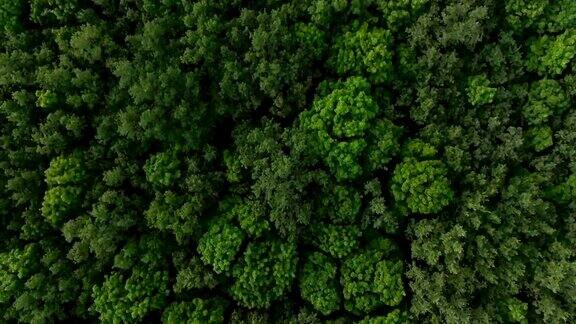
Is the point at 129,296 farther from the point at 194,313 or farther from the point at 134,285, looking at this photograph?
the point at 194,313

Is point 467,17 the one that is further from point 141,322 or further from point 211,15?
point 141,322

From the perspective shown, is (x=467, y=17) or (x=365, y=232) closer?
(x=467, y=17)

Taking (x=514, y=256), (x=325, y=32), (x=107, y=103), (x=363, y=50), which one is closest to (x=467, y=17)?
(x=363, y=50)

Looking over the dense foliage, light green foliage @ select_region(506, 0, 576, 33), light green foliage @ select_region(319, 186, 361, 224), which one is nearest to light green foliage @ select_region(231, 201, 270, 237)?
the dense foliage

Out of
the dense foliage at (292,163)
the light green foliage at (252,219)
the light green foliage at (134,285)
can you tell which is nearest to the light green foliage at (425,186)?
the dense foliage at (292,163)

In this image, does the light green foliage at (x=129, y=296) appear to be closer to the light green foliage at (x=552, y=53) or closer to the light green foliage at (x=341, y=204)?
the light green foliage at (x=341, y=204)
